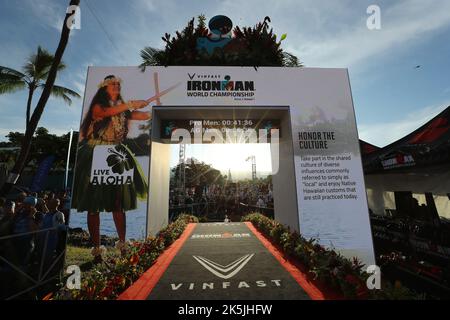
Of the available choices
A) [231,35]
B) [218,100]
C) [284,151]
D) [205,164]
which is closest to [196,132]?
[218,100]

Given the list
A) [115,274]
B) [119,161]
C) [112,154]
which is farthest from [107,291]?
[112,154]

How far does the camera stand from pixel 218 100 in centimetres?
752

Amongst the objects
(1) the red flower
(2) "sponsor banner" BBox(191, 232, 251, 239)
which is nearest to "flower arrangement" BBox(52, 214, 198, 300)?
(1) the red flower

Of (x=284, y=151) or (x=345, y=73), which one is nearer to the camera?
(x=345, y=73)

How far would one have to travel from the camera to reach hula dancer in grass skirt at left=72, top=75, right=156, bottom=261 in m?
6.69

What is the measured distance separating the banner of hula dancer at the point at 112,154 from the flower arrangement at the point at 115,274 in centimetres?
105

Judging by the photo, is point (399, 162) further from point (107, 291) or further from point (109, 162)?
point (109, 162)

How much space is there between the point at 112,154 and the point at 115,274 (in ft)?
12.6

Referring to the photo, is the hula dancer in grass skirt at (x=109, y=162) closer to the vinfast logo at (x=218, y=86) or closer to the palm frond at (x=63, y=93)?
the vinfast logo at (x=218, y=86)

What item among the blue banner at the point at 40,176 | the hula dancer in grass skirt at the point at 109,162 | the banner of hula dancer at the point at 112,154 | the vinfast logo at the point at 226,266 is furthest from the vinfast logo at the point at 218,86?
the blue banner at the point at 40,176

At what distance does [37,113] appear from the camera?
6668 millimetres

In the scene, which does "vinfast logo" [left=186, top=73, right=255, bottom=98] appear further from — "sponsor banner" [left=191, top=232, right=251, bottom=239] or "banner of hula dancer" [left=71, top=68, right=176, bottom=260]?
"sponsor banner" [left=191, top=232, right=251, bottom=239]

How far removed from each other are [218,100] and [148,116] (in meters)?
2.35
